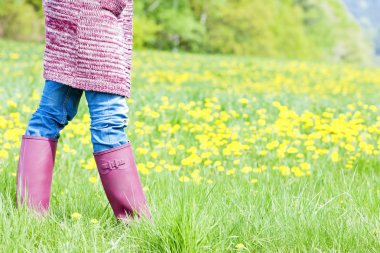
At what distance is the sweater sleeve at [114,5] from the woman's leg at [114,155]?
373 millimetres

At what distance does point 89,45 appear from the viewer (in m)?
2.58

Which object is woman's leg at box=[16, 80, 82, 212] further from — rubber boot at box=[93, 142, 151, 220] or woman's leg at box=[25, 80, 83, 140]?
rubber boot at box=[93, 142, 151, 220]

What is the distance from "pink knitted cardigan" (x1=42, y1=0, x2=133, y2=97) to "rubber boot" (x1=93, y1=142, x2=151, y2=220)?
0.28m

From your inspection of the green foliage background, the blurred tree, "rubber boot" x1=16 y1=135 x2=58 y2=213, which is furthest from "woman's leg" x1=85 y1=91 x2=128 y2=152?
the blurred tree

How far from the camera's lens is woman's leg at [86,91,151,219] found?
2604mm

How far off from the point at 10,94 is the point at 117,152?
14.6 ft

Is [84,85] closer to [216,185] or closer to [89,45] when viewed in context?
[89,45]

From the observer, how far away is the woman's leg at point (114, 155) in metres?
2.60

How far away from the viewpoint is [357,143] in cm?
486

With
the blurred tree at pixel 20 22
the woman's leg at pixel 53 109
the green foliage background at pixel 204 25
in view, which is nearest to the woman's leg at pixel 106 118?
the woman's leg at pixel 53 109

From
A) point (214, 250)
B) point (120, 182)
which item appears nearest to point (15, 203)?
point (120, 182)

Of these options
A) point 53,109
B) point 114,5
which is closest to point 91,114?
point 53,109

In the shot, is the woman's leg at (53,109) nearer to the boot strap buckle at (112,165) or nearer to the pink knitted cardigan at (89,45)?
the pink knitted cardigan at (89,45)

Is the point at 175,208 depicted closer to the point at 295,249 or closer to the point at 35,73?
the point at 295,249
